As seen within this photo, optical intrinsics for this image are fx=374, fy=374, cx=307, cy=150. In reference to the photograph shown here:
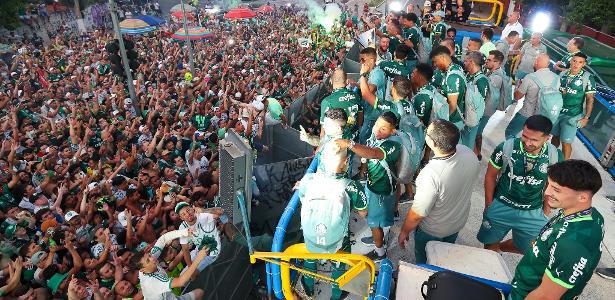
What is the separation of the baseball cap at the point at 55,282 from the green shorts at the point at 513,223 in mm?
5041

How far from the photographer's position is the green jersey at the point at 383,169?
3.94 meters

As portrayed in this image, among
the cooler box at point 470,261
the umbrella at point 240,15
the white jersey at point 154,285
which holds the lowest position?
Answer: the white jersey at point 154,285

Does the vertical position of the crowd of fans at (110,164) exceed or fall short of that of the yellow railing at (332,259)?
it falls short

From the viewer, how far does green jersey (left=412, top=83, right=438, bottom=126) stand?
4.99 metres

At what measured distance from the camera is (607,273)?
4.05 meters

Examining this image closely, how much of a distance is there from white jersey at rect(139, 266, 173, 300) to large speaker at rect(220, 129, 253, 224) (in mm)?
1076

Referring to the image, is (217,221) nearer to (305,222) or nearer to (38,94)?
(305,222)

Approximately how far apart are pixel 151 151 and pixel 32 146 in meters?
2.69

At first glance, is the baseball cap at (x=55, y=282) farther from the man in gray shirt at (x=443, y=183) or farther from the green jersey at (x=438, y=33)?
the green jersey at (x=438, y=33)

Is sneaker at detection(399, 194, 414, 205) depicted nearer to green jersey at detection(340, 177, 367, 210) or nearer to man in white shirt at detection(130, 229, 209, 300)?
green jersey at detection(340, 177, 367, 210)

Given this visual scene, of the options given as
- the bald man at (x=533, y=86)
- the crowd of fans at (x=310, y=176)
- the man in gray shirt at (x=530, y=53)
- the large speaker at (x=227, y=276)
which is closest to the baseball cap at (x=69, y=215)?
the crowd of fans at (x=310, y=176)

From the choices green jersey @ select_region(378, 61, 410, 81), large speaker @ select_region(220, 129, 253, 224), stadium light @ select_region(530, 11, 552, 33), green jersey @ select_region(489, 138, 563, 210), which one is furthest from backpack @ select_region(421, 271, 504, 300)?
stadium light @ select_region(530, 11, 552, 33)

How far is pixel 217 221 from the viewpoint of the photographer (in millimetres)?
4773

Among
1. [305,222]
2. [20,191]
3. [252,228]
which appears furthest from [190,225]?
[20,191]
